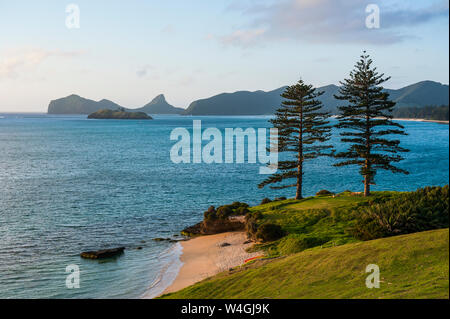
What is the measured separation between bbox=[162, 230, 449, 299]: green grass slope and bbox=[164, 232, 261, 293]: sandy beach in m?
6.27

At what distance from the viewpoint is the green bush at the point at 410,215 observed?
17.1 meters

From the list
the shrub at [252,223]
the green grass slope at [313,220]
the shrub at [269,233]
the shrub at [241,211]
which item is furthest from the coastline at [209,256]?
the shrub at [241,211]

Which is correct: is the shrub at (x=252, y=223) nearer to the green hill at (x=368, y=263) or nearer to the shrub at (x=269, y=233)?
the shrub at (x=269, y=233)

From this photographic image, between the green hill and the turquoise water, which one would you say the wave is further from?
the green hill

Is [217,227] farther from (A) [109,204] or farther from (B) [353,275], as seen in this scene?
(B) [353,275]

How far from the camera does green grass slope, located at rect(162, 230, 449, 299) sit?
12.0 meters

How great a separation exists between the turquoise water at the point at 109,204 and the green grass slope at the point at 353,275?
8733 mm

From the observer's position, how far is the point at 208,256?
2953 cm

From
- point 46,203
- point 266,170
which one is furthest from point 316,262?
point 266,170

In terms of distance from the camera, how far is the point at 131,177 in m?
67.6
